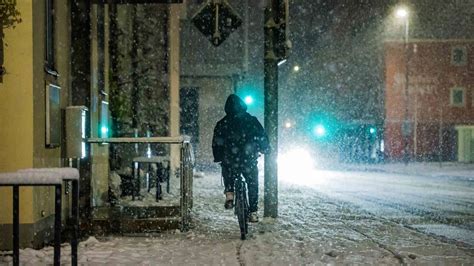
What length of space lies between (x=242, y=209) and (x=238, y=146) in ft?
3.69

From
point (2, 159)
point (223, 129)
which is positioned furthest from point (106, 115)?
point (2, 159)

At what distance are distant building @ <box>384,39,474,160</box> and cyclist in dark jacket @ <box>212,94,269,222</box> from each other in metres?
40.4

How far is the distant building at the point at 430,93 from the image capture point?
48.4 m

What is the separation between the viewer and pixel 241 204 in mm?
8453

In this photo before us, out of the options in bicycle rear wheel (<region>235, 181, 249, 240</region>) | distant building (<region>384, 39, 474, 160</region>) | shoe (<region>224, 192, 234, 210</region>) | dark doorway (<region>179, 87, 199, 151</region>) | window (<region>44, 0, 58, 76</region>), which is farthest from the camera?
distant building (<region>384, 39, 474, 160</region>)

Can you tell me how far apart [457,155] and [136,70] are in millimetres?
35782

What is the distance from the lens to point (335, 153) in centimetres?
5709

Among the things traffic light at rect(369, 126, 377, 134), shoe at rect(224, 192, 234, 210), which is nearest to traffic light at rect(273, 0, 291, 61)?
shoe at rect(224, 192, 234, 210)

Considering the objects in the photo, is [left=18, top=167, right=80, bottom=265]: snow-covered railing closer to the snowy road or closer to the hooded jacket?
the hooded jacket

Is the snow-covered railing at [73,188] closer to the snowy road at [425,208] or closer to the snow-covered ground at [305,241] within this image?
the snow-covered ground at [305,241]

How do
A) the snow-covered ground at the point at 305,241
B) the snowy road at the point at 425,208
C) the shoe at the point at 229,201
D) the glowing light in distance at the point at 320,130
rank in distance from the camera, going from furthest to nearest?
the glowing light in distance at the point at 320,130 → the snowy road at the point at 425,208 → the shoe at the point at 229,201 → the snow-covered ground at the point at 305,241

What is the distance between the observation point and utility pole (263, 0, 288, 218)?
10.4m

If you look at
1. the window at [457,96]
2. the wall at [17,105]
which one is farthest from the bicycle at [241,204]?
the window at [457,96]

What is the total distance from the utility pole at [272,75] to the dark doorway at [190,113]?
21279mm
